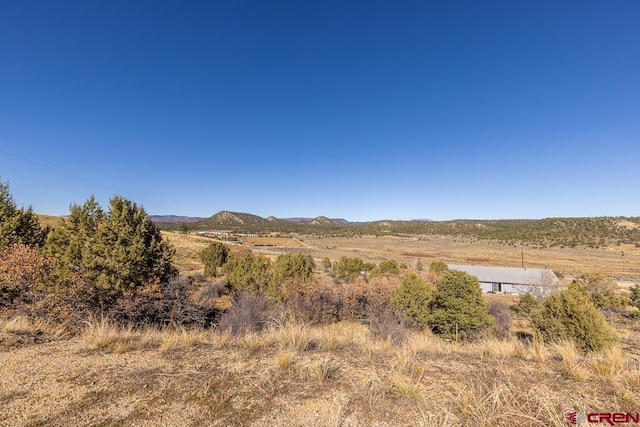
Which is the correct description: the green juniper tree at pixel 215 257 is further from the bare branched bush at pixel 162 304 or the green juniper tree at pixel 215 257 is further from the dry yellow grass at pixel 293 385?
the dry yellow grass at pixel 293 385

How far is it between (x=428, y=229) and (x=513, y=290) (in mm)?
118821

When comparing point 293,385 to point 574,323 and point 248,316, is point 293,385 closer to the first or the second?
point 248,316

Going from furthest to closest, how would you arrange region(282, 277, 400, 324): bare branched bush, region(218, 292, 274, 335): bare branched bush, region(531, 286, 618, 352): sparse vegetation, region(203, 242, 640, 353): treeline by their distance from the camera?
1. region(282, 277, 400, 324): bare branched bush
2. region(203, 242, 640, 353): treeline
3. region(218, 292, 274, 335): bare branched bush
4. region(531, 286, 618, 352): sparse vegetation

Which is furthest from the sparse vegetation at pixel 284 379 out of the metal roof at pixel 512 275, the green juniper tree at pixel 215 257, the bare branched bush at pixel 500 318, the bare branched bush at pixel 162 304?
the metal roof at pixel 512 275

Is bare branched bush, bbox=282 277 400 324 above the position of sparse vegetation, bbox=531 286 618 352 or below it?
below

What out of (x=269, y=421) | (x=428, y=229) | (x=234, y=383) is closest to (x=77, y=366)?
(x=234, y=383)

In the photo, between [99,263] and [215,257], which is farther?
[215,257]

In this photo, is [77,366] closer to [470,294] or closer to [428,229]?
[470,294]

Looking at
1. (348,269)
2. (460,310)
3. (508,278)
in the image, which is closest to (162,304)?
(460,310)

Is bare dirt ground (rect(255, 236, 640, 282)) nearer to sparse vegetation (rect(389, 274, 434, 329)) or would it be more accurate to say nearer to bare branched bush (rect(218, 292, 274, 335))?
sparse vegetation (rect(389, 274, 434, 329))

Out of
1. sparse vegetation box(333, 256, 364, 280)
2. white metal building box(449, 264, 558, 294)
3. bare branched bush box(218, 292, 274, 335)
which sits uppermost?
bare branched bush box(218, 292, 274, 335)

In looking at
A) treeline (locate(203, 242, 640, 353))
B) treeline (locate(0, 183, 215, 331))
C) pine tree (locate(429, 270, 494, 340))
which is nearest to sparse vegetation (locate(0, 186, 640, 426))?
treeline (locate(0, 183, 215, 331))

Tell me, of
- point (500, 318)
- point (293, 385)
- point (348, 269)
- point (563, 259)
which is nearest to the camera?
point (293, 385)

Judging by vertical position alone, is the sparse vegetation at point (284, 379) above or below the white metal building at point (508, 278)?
above
